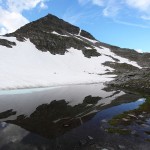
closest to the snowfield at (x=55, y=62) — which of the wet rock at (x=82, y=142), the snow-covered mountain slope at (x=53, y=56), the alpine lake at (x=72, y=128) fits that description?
the snow-covered mountain slope at (x=53, y=56)

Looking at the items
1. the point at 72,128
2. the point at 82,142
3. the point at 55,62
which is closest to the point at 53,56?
the point at 55,62

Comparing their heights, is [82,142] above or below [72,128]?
below

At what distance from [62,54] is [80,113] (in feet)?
328

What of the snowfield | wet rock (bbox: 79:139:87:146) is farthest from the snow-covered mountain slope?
wet rock (bbox: 79:139:87:146)

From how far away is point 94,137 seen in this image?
15.5 meters

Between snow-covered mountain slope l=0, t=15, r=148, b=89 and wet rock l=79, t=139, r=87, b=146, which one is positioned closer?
wet rock l=79, t=139, r=87, b=146

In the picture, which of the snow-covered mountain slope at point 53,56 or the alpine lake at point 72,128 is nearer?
the alpine lake at point 72,128

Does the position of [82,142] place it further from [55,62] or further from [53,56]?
[53,56]

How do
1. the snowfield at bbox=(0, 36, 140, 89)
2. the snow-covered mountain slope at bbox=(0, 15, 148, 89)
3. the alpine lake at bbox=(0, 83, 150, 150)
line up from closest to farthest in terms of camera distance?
the alpine lake at bbox=(0, 83, 150, 150) → the snowfield at bbox=(0, 36, 140, 89) → the snow-covered mountain slope at bbox=(0, 15, 148, 89)

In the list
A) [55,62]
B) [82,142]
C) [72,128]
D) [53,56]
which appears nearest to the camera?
[82,142]

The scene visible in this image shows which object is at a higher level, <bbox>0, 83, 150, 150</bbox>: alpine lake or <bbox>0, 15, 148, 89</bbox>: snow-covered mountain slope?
<bbox>0, 15, 148, 89</bbox>: snow-covered mountain slope

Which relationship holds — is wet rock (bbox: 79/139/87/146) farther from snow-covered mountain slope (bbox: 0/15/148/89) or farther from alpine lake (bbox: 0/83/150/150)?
snow-covered mountain slope (bbox: 0/15/148/89)

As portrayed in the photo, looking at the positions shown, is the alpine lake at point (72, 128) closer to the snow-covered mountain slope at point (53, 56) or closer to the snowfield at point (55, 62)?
the snowfield at point (55, 62)

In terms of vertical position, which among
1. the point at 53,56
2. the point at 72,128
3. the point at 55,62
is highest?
the point at 53,56
